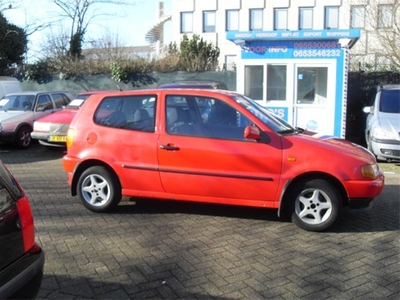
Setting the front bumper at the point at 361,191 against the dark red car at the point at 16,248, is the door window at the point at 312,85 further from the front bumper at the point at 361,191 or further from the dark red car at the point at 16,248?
the dark red car at the point at 16,248

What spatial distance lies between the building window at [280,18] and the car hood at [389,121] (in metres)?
27.3

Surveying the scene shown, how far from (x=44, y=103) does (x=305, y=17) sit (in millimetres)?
27286

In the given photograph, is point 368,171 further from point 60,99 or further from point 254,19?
point 254,19

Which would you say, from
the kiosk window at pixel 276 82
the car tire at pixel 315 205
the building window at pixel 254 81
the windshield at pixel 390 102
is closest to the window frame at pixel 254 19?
the building window at pixel 254 81

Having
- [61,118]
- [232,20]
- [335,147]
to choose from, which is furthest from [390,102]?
[232,20]

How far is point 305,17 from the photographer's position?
1406 inches

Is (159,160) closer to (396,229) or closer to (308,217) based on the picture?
(308,217)

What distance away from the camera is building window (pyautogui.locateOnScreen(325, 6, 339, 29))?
34875 mm

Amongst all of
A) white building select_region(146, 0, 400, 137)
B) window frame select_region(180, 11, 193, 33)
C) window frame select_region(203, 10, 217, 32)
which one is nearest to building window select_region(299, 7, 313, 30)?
window frame select_region(203, 10, 217, 32)

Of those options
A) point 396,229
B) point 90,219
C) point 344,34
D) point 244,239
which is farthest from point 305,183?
point 344,34

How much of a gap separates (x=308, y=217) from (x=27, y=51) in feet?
77.3

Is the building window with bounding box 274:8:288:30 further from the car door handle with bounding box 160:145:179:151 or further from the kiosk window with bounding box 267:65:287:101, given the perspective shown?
the car door handle with bounding box 160:145:179:151

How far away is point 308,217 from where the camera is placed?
5.50m

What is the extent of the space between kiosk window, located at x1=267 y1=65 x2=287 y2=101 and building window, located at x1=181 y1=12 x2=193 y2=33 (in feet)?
94.5
